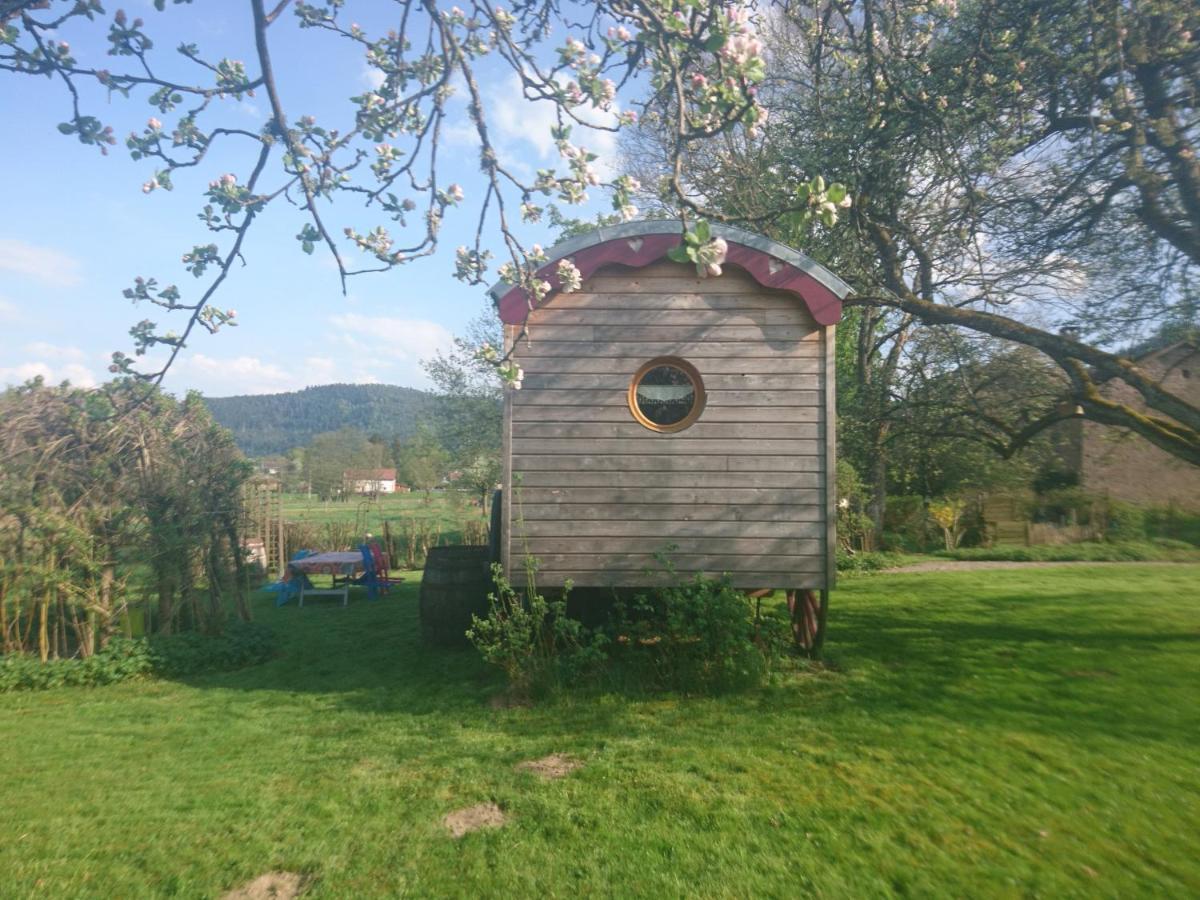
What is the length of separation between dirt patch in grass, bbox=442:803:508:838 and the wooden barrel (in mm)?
4759

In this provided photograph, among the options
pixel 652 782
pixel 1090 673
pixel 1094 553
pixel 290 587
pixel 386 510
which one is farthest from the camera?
pixel 386 510

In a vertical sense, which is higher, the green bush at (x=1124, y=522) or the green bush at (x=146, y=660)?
the green bush at (x=1124, y=522)

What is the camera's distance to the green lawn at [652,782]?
373 centimetres

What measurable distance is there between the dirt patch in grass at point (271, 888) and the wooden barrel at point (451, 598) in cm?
548

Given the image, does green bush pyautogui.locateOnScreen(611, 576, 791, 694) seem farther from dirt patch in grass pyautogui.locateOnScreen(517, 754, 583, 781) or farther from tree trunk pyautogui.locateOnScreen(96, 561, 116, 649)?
tree trunk pyautogui.locateOnScreen(96, 561, 116, 649)

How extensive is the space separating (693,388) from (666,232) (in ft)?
4.63

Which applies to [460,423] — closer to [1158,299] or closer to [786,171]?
[786,171]

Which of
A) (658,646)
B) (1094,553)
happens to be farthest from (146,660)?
(1094,553)

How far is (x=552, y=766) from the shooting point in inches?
205

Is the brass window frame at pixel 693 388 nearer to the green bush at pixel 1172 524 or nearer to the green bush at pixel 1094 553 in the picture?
the green bush at pixel 1094 553

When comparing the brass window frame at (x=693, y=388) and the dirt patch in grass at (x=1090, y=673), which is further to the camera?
the brass window frame at (x=693, y=388)

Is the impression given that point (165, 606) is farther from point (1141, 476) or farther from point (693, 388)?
point (1141, 476)

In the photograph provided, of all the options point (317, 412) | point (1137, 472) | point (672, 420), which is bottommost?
point (672, 420)

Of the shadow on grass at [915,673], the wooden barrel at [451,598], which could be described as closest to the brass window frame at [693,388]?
the shadow on grass at [915,673]
